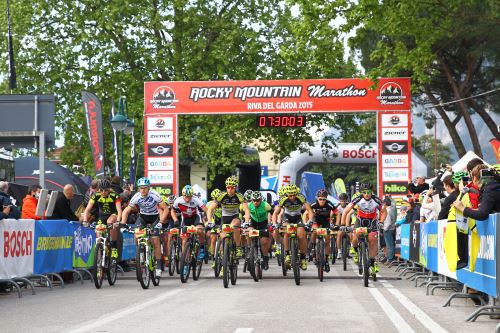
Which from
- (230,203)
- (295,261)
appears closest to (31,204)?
(230,203)

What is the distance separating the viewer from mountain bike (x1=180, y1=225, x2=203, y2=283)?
20.4m

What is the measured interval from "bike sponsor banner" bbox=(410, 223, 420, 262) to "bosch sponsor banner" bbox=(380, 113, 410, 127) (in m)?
10.6

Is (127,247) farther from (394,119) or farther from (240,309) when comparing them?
(240,309)

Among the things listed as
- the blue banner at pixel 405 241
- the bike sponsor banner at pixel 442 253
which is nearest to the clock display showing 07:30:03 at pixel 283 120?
the blue banner at pixel 405 241

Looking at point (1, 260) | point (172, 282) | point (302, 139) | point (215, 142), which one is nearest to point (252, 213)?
point (172, 282)

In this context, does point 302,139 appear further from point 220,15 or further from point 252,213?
point 252,213

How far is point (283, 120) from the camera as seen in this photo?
3544 cm

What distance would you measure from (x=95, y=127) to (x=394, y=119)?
9410 millimetres

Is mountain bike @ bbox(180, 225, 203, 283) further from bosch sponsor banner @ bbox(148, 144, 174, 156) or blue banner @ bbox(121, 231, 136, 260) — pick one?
bosch sponsor banner @ bbox(148, 144, 174, 156)

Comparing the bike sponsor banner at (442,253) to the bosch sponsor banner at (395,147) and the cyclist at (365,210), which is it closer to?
the cyclist at (365,210)

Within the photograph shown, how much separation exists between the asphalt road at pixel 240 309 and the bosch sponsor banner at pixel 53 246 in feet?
1.48

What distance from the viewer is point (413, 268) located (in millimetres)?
23594

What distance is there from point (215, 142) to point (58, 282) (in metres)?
22.6

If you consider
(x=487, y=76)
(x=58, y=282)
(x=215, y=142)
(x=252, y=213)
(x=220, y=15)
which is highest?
(x=220, y=15)
